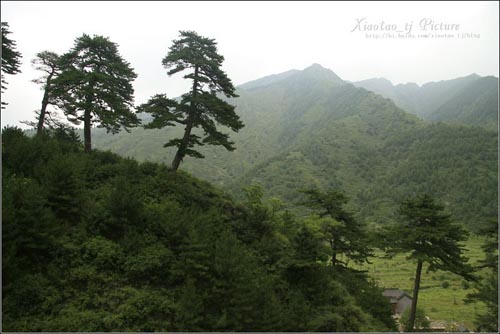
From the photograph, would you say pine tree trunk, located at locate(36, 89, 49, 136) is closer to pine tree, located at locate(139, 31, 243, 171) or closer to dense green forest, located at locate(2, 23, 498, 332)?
dense green forest, located at locate(2, 23, 498, 332)

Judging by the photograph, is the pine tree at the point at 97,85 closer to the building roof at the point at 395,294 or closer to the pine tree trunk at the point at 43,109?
the pine tree trunk at the point at 43,109

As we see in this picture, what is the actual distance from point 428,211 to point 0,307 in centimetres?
2149

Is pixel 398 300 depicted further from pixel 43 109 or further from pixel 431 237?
pixel 43 109

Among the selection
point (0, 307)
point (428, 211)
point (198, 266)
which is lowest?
point (0, 307)

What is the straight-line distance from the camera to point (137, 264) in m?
12.5

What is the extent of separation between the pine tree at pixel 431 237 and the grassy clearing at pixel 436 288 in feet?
76.8

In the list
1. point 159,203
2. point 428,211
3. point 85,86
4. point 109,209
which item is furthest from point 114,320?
point 428,211

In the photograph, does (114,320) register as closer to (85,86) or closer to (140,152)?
(85,86)

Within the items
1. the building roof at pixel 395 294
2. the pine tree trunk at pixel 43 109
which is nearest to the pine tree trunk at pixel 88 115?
the pine tree trunk at pixel 43 109

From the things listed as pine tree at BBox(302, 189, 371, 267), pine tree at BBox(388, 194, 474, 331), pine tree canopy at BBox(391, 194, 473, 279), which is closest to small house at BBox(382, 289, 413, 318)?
pine tree at BBox(302, 189, 371, 267)

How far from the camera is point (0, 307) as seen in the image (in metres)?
9.73

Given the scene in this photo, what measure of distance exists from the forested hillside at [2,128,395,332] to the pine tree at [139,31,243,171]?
424cm

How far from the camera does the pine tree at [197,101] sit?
64.6 ft

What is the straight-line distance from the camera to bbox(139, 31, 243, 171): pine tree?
64.6 ft
